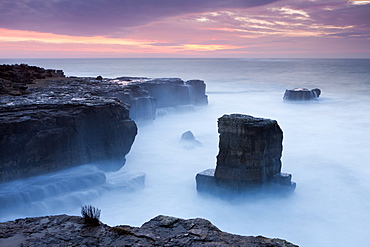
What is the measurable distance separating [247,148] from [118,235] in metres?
8.46

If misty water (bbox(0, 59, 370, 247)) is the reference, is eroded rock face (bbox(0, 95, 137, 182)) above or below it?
above

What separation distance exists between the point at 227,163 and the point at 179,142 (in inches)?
380

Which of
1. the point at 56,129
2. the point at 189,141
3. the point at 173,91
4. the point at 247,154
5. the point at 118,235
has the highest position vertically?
the point at 173,91

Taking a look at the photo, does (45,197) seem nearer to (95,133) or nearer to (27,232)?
(95,133)

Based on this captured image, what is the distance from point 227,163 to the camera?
13.3 metres

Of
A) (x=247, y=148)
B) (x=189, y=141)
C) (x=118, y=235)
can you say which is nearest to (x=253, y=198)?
(x=247, y=148)

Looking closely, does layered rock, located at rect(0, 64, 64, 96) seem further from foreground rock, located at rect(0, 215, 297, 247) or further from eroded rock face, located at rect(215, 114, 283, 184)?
foreground rock, located at rect(0, 215, 297, 247)

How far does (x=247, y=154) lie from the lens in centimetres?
1286

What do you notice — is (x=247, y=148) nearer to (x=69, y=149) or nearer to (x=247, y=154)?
(x=247, y=154)

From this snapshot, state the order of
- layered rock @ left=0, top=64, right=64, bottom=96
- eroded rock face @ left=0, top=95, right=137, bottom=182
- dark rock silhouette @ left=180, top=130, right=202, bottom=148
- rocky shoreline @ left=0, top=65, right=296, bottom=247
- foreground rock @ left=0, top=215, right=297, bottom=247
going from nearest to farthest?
foreground rock @ left=0, top=215, right=297, bottom=247 → rocky shoreline @ left=0, top=65, right=296, bottom=247 → eroded rock face @ left=0, top=95, right=137, bottom=182 → layered rock @ left=0, top=64, right=64, bottom=96 → dark rock silhouette @ left=180, top=130, right=202, bottom=148

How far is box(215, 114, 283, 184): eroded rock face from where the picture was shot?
41.7ft

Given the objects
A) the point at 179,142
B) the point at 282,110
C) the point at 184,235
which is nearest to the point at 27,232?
the point at 184,235

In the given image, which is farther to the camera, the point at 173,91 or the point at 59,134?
the point at 173,91

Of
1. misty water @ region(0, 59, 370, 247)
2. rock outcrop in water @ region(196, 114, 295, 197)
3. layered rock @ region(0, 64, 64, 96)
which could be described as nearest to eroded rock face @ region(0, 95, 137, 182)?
misty water @ region(0, 59, 370, 247)
